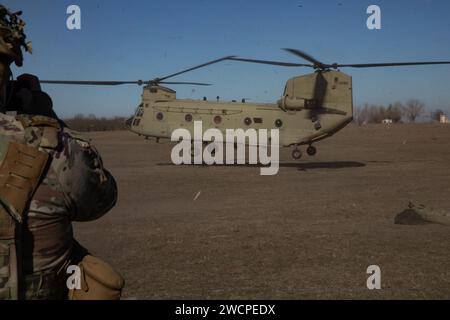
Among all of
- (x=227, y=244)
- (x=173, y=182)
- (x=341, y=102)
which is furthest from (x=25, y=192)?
(x=341, y=102)

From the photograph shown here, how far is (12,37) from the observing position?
204cm

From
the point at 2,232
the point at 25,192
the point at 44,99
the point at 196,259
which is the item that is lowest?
the point at 196,259

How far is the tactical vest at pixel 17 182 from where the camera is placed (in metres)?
1.86

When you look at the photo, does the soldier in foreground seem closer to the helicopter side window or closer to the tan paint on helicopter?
the tan paint on helicopter

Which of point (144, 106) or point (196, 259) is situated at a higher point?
point (144, 106)

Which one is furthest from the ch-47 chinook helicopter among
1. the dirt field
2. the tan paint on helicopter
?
the dirt field

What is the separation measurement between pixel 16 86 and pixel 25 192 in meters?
0.62

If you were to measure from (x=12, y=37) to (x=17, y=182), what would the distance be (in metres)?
0.63

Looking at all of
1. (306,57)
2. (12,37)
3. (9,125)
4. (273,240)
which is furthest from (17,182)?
(306,57)

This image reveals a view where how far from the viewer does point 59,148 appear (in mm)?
1947

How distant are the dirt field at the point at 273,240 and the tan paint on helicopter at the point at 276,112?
5138mm
